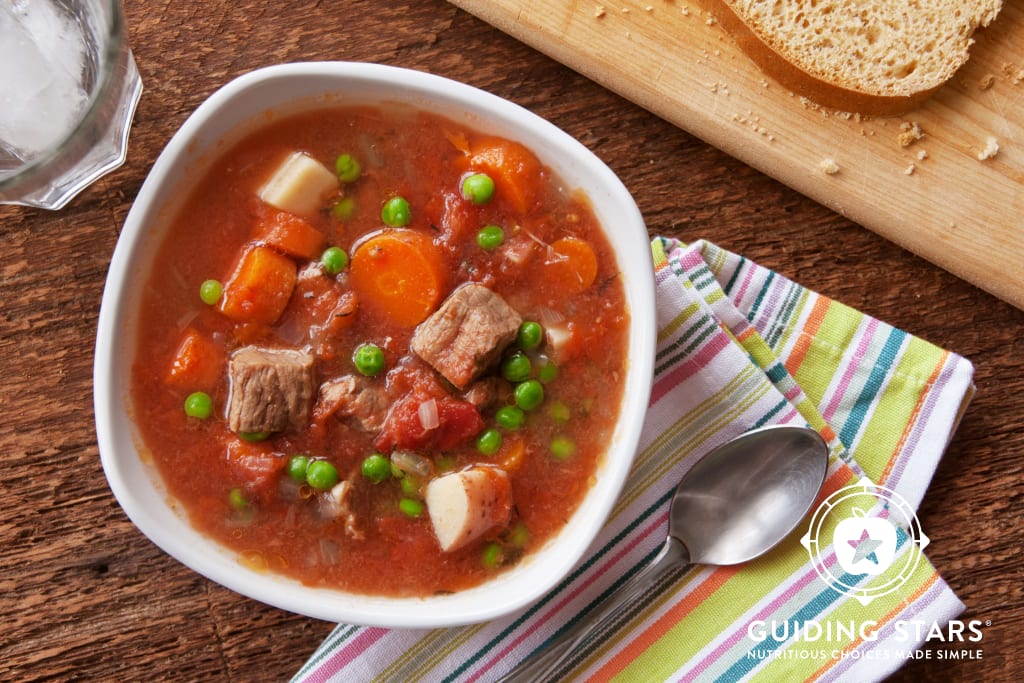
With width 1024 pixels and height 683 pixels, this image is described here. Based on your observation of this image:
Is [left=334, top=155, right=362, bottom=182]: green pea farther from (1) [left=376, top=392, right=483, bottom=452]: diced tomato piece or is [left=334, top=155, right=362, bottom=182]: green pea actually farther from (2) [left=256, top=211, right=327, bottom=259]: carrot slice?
(1) [left=376, top=392, right=483, bottom=452]: diced tomato piece

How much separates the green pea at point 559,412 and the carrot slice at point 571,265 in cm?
40

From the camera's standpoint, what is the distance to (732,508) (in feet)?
10.8

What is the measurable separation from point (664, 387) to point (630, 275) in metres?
0.54

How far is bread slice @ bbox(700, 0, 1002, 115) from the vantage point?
338cm

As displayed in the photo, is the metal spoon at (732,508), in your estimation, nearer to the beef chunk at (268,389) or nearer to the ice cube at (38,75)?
the beef chunk at (268,389)

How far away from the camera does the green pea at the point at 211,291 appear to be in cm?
293

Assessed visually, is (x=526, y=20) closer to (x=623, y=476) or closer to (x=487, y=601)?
(x=623, y=476)

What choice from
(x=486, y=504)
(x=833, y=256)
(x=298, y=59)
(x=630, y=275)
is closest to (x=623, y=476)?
(x=486, y=504)

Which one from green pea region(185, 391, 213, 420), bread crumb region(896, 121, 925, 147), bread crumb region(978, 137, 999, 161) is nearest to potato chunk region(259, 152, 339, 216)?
green pea region(185, 391, 213, 420)

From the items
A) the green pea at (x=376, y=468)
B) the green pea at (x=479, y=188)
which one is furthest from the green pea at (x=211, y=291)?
the green pea at (x=479, y=188)

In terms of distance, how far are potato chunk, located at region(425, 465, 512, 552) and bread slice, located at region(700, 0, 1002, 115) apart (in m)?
1.97

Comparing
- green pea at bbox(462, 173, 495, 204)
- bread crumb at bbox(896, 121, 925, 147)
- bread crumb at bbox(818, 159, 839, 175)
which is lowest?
bread crumb at bbox(818, 159, 839, 175)

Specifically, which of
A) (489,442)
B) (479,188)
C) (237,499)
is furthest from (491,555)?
(479,188)

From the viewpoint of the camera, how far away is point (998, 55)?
3.51m
